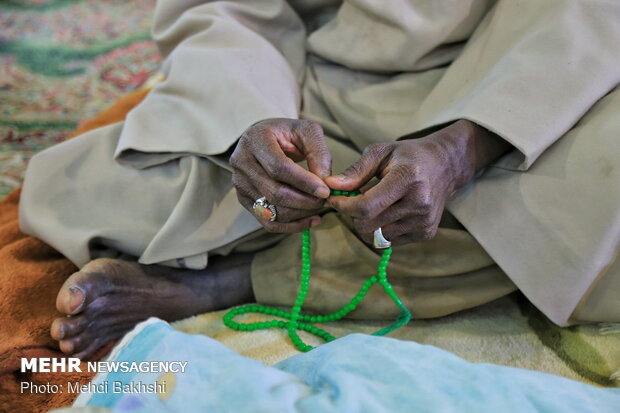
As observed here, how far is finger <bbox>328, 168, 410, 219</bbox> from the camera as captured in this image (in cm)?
81

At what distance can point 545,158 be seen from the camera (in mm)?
953

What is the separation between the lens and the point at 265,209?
2.96ft

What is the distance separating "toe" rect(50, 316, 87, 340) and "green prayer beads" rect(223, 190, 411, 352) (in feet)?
0.85

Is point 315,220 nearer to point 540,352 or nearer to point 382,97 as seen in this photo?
point 382,97

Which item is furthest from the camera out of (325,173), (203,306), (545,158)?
(203,306)

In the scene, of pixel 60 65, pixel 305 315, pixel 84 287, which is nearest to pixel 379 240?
pixel 305 315

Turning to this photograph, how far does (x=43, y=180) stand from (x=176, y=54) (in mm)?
374

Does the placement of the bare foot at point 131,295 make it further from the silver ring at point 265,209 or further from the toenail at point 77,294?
the silver ring at point 265,209

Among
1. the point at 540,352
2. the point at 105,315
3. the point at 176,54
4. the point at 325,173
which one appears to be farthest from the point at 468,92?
the point at 105,315

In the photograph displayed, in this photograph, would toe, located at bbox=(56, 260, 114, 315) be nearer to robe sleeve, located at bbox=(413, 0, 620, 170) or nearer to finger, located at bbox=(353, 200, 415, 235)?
finger, located at bbox=(353, 200, 415, 235)

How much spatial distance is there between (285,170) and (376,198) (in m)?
0.14

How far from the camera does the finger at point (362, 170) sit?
2.69ft

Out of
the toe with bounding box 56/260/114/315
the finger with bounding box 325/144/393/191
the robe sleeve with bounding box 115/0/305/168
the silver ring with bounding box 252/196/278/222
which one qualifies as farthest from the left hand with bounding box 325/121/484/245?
the toe with bounding box 56/260/114/315

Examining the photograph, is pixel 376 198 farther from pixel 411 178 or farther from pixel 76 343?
pixel 76 343
